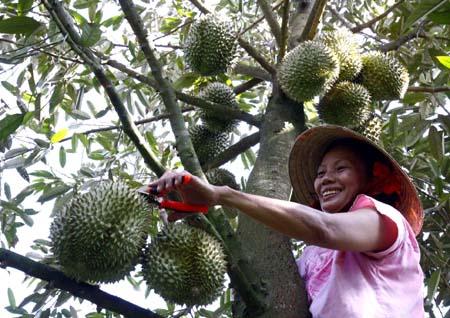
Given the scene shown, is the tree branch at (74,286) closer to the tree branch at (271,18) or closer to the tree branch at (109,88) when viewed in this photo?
the tree branch at (109,88)

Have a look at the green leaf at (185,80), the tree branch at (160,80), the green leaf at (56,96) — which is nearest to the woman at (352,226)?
the tree branch at (160,80)

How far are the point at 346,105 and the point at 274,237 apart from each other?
0.82 m

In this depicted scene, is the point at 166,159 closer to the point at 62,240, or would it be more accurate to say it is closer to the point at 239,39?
the point at 239,39

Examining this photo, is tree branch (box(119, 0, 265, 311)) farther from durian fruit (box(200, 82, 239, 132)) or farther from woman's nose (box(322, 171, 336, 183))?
durian fruit (box(200, 82, 239, 132))

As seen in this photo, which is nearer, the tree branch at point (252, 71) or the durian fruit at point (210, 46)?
the durian fruit at point (210, 46)

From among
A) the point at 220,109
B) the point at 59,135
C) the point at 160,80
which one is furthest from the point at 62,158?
the point at 160,80

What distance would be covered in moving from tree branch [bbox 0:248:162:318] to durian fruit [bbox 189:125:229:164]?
1.21m

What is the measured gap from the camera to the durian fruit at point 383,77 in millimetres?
2773

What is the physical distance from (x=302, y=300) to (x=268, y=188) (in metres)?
0.49

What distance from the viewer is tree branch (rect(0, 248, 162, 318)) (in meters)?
1.66

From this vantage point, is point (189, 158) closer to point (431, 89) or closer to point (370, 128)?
point (370, 128)

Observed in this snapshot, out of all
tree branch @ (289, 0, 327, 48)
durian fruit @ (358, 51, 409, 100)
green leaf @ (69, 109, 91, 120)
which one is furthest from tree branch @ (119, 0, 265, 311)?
green leaf @ (69, 109, 91, 120)

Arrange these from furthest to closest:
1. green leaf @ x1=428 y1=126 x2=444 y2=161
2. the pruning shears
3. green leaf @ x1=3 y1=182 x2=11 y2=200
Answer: green leaf @ x1=3 y1=182 x2=11 y2=200 < green leaf @ x1=428 y1=126 x2=444 y2=161 < the pruning shears

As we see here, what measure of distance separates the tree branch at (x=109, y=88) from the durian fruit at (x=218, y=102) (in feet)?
3.09
